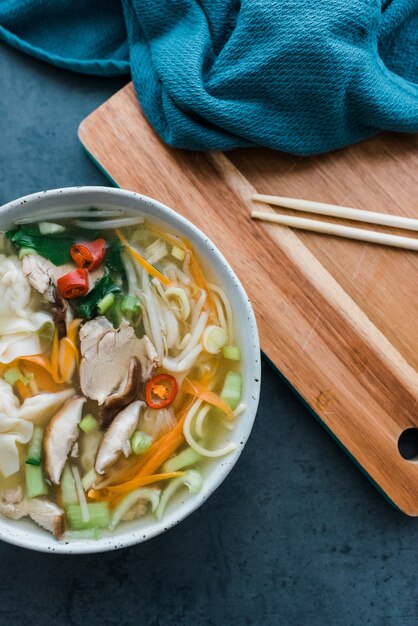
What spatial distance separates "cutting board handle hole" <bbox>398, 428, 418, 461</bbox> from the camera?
1.83 meters

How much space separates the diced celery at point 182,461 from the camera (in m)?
1.58

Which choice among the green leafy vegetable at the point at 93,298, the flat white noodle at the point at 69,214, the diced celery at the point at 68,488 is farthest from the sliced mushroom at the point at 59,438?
the flat white noodle at the point at 69,214

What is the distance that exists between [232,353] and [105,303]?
1.12 ft

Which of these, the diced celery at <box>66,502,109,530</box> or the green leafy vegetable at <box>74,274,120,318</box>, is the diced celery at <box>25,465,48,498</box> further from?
the green leafy vegetable at <box>74,274,120,318</box>

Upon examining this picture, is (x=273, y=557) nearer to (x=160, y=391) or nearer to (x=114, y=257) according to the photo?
(x=160, y=391)

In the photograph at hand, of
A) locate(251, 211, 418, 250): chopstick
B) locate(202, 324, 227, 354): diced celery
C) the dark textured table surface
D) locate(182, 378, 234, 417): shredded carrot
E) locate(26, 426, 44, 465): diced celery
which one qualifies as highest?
locate(251, 211, 418, 250): chopstick

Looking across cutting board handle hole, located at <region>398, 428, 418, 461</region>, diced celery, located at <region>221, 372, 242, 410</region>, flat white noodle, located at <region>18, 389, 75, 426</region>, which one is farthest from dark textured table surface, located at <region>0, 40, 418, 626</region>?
flat white noodle, located at <region>18, 389, 75, 426</region>

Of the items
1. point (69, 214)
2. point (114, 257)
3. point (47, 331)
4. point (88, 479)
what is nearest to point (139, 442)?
point (88, 479)

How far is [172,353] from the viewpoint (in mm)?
1621

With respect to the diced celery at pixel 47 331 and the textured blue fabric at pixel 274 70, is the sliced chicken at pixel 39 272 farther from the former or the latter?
the textured blue fabric at pixel 274 70

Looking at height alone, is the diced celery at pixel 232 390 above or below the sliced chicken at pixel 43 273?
below

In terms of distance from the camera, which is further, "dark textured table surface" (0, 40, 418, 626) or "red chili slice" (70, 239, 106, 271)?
"dark textured table surface" (0, 40, 418, 626)

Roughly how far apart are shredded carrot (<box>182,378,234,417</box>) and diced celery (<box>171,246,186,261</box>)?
31 cm

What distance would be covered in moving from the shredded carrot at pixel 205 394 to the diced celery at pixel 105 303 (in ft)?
0.88
